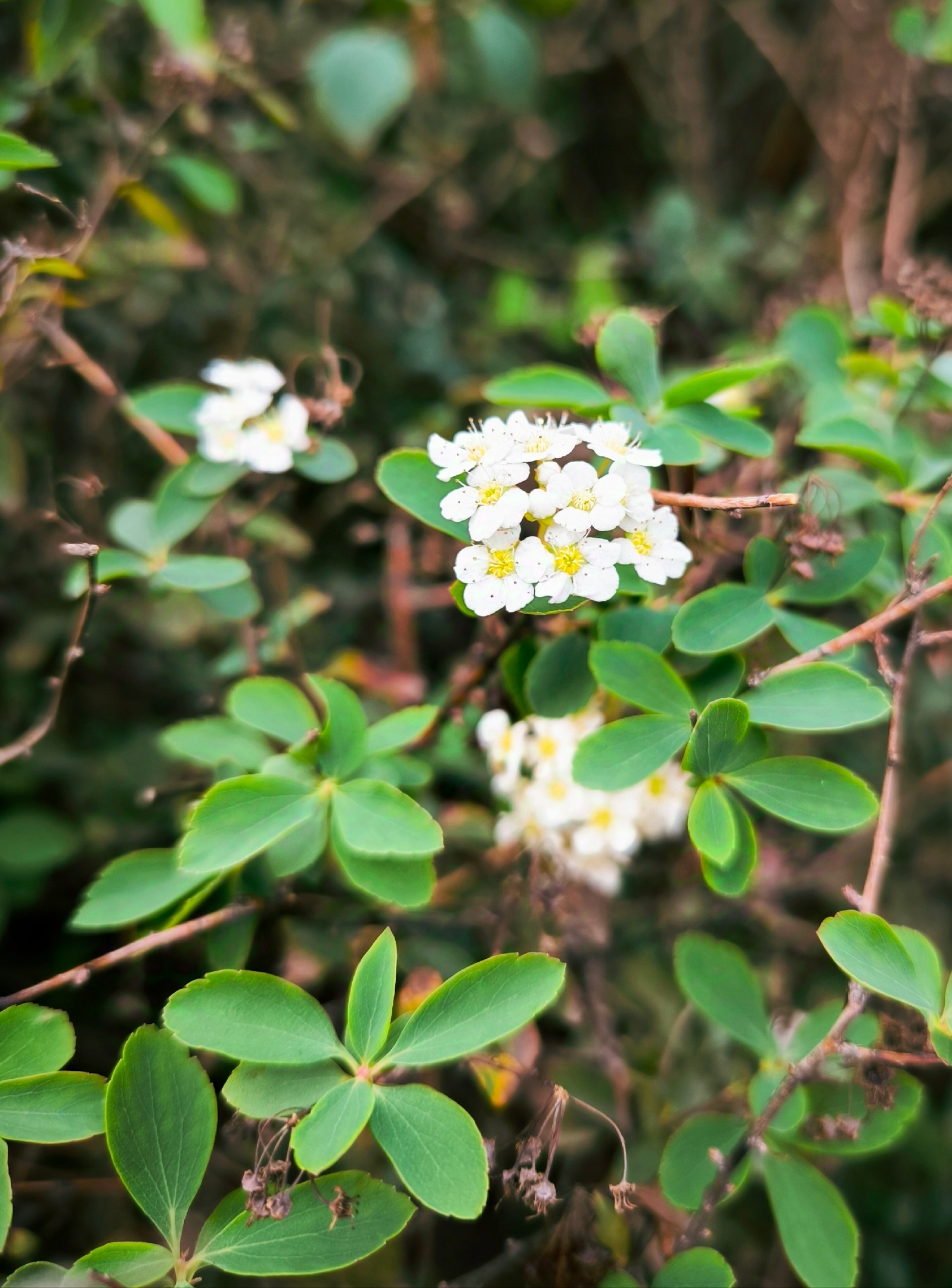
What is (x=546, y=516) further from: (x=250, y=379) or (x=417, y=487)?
(x=250, y=379)

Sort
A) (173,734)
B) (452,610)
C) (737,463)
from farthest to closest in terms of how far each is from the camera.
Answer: (452,610) < (737,463) < (173,734)

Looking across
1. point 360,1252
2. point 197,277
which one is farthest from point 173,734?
point 197,277

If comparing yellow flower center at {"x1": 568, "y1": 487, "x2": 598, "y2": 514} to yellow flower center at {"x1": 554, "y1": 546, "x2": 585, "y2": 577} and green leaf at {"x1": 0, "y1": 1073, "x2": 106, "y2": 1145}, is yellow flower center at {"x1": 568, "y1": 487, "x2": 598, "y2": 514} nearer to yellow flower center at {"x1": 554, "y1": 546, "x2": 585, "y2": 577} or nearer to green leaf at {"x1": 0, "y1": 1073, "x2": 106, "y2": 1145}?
yellow flower center at {"x1": 554, "y1": 546, "x2": 585, "y2": 577}

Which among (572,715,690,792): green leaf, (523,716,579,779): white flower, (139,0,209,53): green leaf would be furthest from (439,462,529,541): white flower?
(139,0,209,53): green leaf

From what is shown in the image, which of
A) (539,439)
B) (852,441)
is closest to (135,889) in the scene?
(539,439)

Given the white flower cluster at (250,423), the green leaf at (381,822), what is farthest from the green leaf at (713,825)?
the white flower cluster at (250,423)

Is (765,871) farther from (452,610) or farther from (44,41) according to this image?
(44,41)
